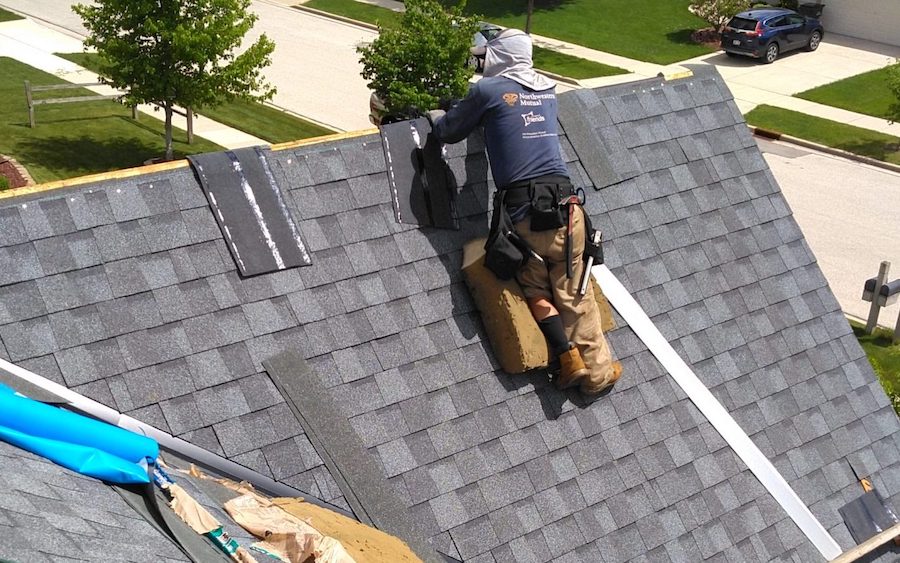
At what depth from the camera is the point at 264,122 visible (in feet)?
86.1

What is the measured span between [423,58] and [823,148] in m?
11.6

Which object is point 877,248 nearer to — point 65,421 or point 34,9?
point 65,421

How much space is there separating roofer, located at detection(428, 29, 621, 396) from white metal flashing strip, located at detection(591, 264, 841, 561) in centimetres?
52

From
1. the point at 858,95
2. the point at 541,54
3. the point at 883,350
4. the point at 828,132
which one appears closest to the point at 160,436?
the point at 883,350

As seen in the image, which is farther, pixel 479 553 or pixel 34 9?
pixel 34 9

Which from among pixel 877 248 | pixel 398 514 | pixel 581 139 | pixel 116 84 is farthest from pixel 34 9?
pixel 398 514

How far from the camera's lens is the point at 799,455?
835 centimetres

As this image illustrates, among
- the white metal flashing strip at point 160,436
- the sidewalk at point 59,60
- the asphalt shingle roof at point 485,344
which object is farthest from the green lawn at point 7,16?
the white metal flashing strip at point 160,436

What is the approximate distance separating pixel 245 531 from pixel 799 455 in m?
4.45

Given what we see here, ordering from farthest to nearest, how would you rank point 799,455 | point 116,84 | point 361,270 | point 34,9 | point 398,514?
point 34,9 < point 116,84 < point 799,455 < point 361,270 < point 398,514

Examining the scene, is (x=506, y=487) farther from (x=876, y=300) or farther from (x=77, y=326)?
(x=876, y=300)

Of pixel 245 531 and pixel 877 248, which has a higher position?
pixel 245 531

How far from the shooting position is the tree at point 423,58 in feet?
71.1

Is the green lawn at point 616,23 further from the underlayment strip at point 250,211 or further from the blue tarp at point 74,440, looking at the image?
the blue tarp at point 74,440
